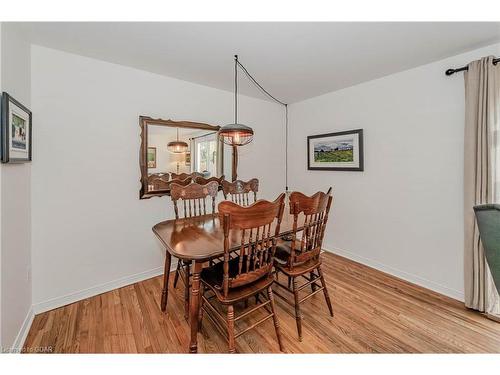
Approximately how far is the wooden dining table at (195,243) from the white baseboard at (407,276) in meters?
1.51

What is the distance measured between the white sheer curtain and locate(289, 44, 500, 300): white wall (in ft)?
0.50

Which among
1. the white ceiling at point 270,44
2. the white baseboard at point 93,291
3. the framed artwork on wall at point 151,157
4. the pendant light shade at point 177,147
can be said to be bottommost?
the white baseboard at point 93,291

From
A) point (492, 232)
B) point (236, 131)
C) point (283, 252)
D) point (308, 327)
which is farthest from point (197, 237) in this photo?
point (492, 232)

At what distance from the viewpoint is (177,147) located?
108 inches

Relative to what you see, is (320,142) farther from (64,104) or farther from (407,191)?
(64,104)

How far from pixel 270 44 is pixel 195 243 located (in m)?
1.75

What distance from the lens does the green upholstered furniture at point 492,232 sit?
3.32 feet

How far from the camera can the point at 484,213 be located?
105 centimetres

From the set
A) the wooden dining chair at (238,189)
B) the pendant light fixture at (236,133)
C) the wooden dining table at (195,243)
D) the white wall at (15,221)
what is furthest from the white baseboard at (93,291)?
the pendant light fixture at (236,133)

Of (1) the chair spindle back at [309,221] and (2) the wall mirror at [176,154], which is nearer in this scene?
(1) the chair spindle back at [309,221]

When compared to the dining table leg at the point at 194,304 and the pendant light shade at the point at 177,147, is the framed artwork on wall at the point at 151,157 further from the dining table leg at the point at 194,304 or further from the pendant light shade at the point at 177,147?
the dining table leg at the point at 194,304

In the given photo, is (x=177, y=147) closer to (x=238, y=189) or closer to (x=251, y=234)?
(x=238, y=189)
